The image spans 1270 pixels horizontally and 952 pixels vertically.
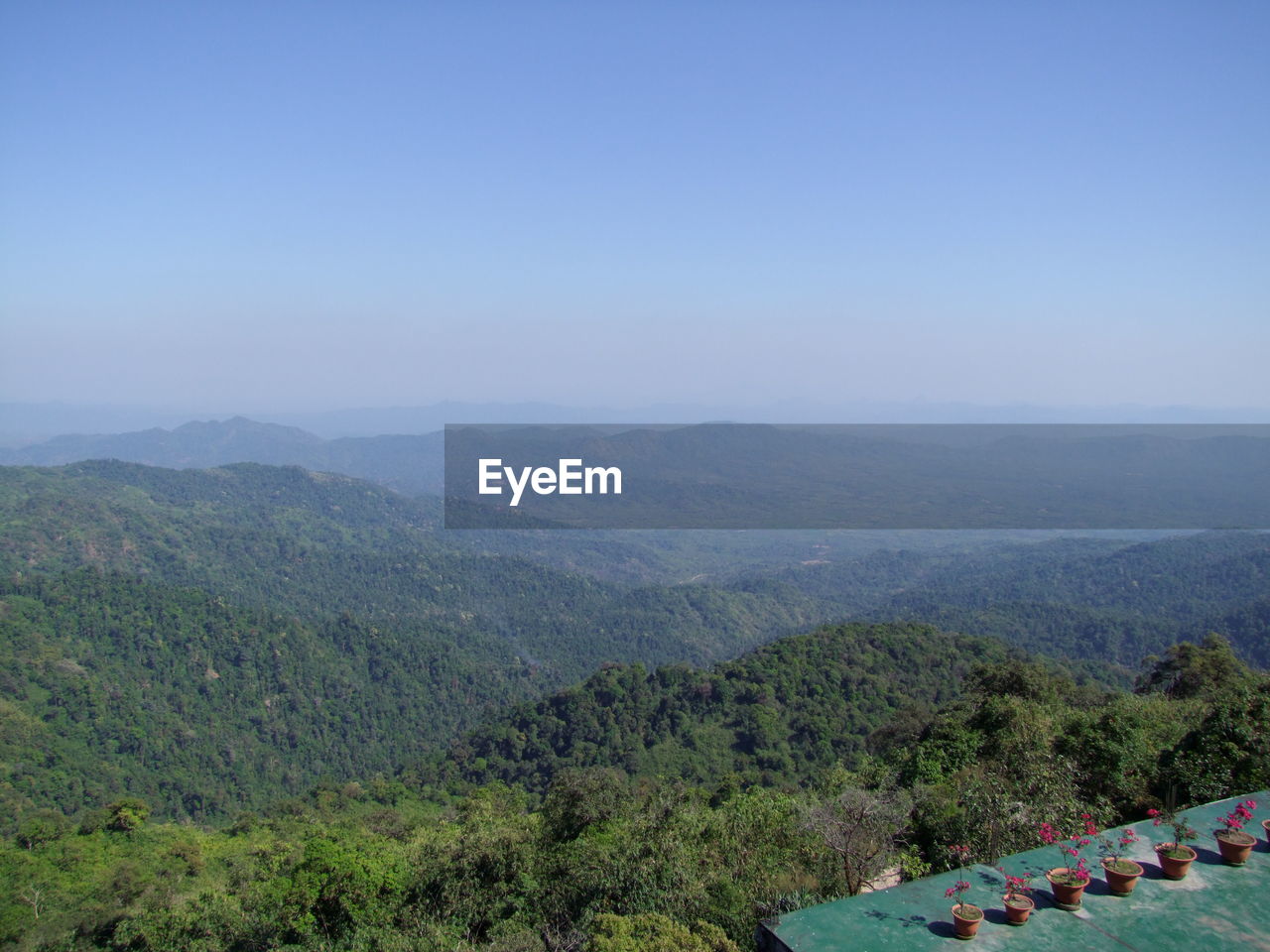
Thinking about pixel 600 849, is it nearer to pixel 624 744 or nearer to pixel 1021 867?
pixel 1021 867

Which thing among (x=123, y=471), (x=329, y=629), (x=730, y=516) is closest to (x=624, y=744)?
(x=329, y=629)

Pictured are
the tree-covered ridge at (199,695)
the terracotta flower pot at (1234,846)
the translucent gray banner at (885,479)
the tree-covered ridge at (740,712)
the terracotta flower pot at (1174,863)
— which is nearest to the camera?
the terracotta flower pot at (1174,863)

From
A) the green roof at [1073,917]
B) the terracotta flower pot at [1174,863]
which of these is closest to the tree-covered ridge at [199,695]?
the green roof at [1073,917]

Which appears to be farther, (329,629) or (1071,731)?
(329,629)

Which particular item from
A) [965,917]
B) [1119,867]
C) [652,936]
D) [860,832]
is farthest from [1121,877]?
[652,936]

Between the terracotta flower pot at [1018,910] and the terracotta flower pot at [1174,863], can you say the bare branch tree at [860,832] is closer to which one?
the terracotta flower pot at [1018,910]

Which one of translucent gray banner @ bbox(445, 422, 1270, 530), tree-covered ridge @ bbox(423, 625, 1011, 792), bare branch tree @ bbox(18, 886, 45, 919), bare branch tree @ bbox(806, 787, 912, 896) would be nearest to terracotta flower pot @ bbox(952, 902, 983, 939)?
bare branch tree @ bbox(806, 787, 912, 896)

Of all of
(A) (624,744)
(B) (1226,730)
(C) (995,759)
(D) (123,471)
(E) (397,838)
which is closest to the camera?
(B) (1226,730)
